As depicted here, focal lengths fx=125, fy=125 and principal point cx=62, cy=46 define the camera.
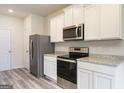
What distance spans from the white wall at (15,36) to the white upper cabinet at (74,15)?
3.48 meters

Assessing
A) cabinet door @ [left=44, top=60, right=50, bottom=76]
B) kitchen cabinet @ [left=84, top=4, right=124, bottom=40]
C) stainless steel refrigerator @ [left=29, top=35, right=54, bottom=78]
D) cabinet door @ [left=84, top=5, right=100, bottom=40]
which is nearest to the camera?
kitchen cabinet @ [left=84, top=4, right=124, bottom=40]

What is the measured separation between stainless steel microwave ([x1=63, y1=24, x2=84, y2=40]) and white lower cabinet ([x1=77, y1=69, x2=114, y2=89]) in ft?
3.22

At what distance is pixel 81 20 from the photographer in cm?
334

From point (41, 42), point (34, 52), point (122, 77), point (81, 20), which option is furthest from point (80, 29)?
point (34, 52)

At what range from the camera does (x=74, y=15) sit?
3.57 m

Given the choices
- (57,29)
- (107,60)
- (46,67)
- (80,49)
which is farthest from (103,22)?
(46,67)

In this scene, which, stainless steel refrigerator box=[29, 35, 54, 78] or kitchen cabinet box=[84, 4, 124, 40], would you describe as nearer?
kitchen cabinet box=[84, 4, 124, 40]

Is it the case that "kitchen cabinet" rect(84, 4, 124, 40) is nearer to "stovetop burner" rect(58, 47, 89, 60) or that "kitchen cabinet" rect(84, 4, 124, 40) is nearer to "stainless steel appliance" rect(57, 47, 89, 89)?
"stovetop burner" rect(58, 47, 89, 60)


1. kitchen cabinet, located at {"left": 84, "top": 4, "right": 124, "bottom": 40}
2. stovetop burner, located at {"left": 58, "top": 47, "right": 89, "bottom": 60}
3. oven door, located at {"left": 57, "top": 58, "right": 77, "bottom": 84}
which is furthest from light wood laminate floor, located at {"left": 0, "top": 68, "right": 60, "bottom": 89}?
kitchen cabinet, located at {"left": 84, "top": 4, "right": 124, "bottom": 40}

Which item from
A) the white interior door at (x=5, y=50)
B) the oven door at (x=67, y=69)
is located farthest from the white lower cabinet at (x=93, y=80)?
the white interior door at (x=5, y=50)

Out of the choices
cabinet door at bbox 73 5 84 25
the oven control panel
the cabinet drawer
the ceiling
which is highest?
the ceiling

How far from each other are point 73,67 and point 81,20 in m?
1.27

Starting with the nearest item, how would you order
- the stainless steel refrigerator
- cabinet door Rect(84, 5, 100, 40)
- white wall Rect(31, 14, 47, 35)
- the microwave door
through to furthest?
cabinet door Rect(84, 5, 100, 40) → the microwave door → the stainless steel refrigerator → white wall Rect(31, 14, 47, 35)

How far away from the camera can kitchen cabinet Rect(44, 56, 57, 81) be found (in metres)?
3.94
